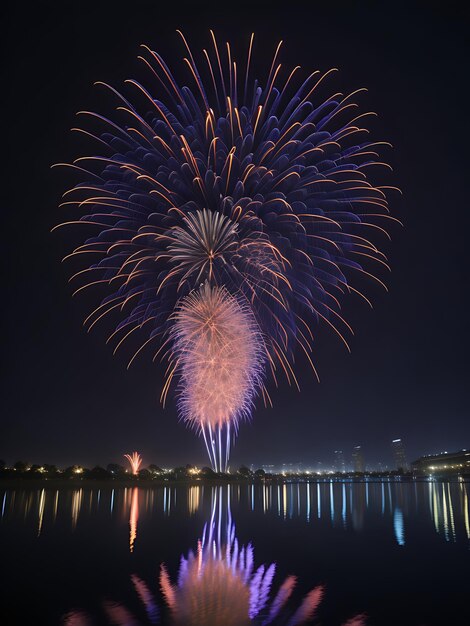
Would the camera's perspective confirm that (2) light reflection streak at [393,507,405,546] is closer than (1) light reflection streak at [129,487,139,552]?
No

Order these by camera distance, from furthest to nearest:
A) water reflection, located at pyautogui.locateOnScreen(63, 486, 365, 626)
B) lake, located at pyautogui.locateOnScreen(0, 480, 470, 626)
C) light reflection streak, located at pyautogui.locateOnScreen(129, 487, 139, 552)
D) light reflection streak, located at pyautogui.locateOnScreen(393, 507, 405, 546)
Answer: light reflection streak, located at pyautogui.locateOnScreen(393, 507, 405, 546) < light reflection streak, located at pyautogui.locateOnScreen(129, 487, 139, 552) < lake, located at pyautogui.locateOnScreen(0, 480, 470, 626) < water reflection, located at pyautogui.locateOnScreen(63, 486, 365, 626)

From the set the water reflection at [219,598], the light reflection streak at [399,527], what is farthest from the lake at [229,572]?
the light reflection streak at [399,527]

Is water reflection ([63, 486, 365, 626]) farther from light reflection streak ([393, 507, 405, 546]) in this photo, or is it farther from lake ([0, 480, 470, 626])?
light reflection streak ([393, 507, 405, 546])

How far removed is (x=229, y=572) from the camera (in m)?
21.2

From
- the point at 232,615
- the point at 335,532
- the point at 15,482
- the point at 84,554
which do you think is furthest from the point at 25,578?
the point at 15,482

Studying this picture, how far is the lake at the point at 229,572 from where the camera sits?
15617mm

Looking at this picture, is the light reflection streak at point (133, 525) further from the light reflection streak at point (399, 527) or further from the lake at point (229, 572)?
the light reflection streak at point (399, 527)

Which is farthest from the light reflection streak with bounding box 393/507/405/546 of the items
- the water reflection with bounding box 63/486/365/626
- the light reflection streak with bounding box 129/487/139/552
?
the light reflection streak with bounding box 129/487/139/552

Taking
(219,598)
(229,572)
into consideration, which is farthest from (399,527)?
(219,598)

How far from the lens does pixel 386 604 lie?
56.3 feet

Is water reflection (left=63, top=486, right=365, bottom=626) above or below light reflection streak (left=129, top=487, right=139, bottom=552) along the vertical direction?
below

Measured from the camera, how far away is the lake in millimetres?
15617

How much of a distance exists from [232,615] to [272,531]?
21.0m

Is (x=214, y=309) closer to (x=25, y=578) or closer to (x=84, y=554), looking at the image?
(x=84, y=554)
